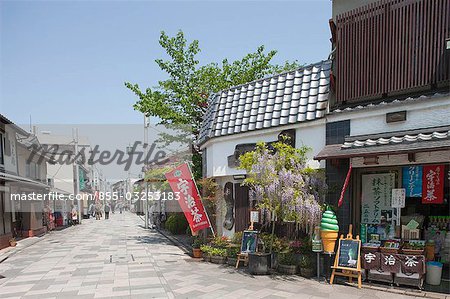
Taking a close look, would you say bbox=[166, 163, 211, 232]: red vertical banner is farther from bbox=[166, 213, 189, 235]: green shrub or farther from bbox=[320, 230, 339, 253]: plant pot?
bbox=[166, 213, 189, 235]: green shrub

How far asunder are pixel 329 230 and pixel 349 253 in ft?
2.54

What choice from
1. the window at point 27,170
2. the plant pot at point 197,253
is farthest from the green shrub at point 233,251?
the window at point 27,170

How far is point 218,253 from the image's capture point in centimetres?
1160

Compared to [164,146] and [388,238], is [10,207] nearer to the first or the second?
[164,146]

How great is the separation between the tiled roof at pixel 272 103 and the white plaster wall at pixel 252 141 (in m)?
0.22

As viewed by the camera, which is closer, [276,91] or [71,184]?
[276,91]

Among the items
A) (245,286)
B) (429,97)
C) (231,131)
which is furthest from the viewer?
(231,131)

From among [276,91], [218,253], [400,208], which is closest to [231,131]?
[276,91]

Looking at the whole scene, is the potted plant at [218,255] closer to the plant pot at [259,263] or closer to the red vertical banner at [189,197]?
the red vertical banner at [189,197]

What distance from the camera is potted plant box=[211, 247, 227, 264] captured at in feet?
37.4

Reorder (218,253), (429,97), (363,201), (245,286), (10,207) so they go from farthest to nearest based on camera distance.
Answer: (10,207), (218,253), (363,201), (245,286), (429,97)

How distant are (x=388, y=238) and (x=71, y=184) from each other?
130ft

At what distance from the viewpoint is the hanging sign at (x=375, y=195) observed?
8.89 metres

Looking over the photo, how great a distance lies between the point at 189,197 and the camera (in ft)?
42.8
